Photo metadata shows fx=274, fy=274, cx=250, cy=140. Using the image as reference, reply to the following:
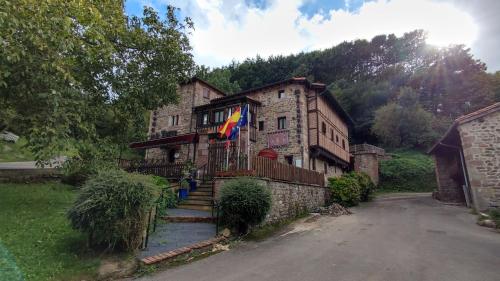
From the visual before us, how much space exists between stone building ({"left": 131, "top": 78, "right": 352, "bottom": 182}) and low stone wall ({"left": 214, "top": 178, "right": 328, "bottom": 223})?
3415 mm

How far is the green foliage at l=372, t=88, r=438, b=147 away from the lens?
3316cm

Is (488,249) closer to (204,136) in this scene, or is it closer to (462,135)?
(462,135)

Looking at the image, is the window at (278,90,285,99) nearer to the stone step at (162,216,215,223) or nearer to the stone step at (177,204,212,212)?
the stone step at (177,204,212,212)

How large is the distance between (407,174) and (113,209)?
29093mm

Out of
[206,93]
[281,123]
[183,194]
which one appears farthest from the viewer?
[206,93]

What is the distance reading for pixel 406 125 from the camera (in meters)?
34.0

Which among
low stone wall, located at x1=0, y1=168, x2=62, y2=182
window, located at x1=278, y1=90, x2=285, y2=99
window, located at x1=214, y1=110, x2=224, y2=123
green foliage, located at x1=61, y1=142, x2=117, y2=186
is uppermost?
window, located at x1=278, y1=90, x2=285, y2=99

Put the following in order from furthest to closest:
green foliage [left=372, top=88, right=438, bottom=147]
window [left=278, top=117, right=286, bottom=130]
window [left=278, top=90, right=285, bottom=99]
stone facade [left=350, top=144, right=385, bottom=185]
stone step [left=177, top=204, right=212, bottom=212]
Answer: green foliage [left=372, top=88, right=438, bottom=147], stone facade [left=350, top=144, right=385, bottom=185], window [left=278, top=90, right=285, bottom=99], window [left=278, top=117, right=286, bottom=130], stone step [left=177, top=204, right=212, bottom=212]

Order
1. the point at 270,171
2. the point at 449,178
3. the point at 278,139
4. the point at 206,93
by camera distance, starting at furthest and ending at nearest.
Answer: the point at 206,93 < the point at 449,178 < the point at 278,139 < the point at 270,171

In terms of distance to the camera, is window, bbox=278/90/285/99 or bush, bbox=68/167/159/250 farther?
window, bbox=278/90/285/99

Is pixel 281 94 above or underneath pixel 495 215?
above

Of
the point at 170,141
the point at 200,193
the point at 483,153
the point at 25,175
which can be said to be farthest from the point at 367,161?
the point at 25,175

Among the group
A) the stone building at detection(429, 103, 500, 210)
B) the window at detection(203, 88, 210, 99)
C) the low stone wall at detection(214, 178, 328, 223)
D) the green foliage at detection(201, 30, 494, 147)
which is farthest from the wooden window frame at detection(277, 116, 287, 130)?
the green foliage at detection(201, 30, 494, 147)

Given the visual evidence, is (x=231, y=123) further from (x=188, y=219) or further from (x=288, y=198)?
(x=188, y=219)
